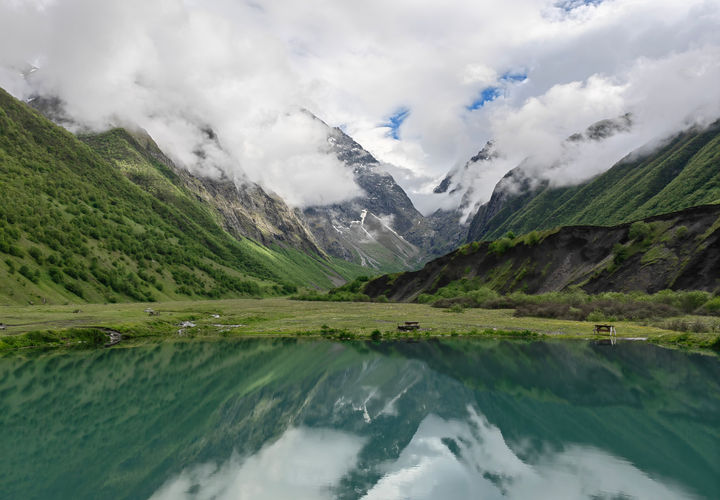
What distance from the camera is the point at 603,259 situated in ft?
342

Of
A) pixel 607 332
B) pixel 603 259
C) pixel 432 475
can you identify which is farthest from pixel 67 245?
pixel 603 259

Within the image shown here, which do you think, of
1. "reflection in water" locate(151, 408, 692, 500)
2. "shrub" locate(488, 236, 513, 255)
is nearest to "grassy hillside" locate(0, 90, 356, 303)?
"reflection in water" locate(151, 408, 692, 500)

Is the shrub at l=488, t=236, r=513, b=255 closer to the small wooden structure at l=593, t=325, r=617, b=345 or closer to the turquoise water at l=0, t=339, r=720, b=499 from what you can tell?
the small wooden structure at l=593, t=325, r=617, b=345

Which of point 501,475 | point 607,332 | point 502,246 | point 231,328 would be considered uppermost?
point 502,246

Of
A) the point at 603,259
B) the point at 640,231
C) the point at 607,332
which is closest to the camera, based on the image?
the point at 607,332

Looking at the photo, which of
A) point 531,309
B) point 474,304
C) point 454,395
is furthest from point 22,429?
point 474,304

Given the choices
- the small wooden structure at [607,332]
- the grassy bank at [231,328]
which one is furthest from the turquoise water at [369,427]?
the grassy bank at [231,328]

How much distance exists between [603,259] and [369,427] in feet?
319

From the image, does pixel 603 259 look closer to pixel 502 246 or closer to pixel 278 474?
pixel 502 246

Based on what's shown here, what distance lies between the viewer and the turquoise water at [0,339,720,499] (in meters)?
17.3

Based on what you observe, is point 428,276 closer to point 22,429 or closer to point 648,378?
point 648,378

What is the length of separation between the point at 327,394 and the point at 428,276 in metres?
134

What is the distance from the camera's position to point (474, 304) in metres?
114

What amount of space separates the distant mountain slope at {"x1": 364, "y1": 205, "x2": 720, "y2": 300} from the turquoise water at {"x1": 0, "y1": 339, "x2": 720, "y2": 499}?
45358 millimetres
